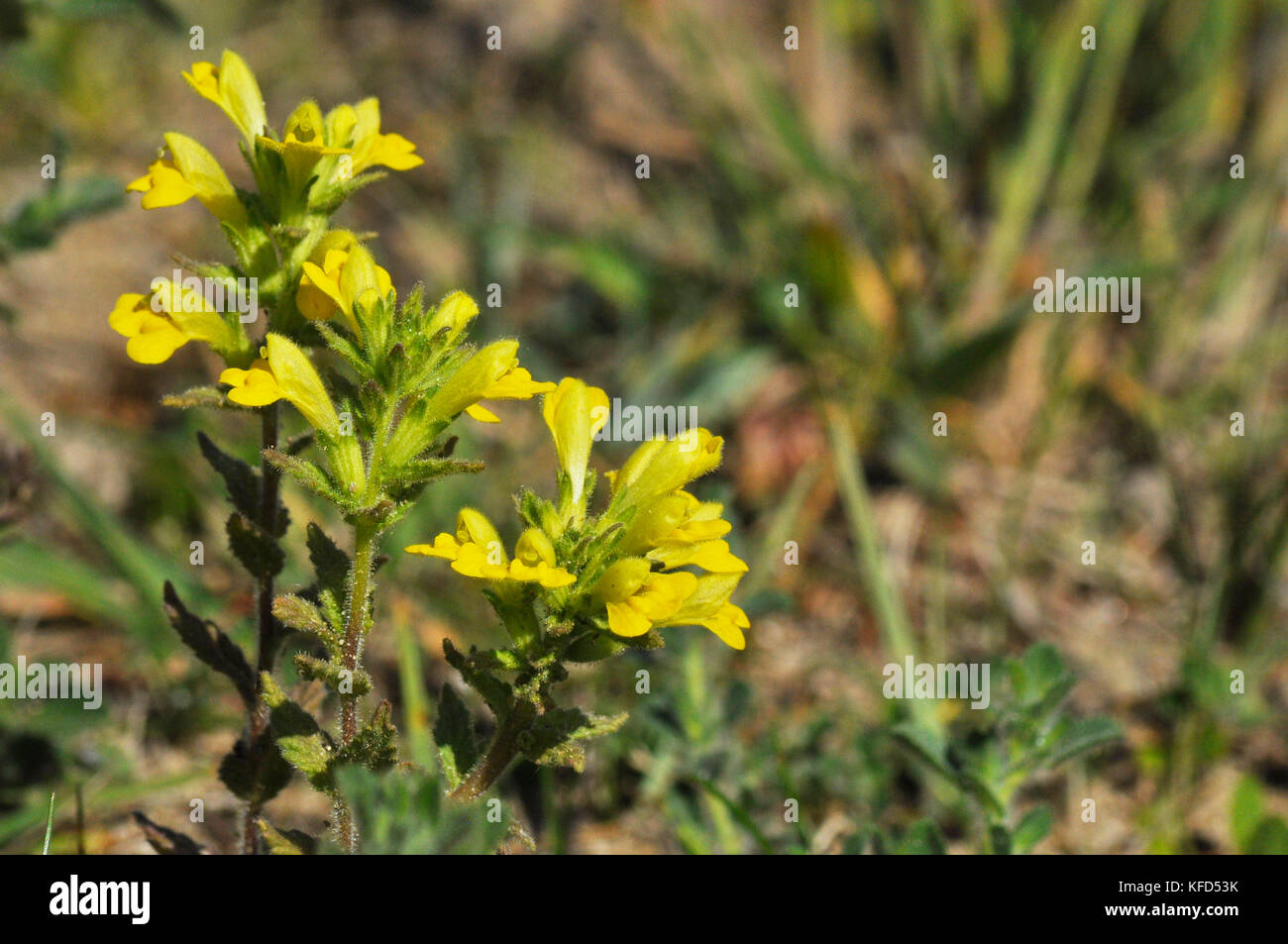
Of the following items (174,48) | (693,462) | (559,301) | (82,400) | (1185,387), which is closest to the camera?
(693,462)

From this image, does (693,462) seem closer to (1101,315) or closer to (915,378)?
(915,378)

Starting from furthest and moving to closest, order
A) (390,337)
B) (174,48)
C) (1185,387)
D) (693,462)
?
(174,48) → (1185,387) → (693,462) → (390,337)

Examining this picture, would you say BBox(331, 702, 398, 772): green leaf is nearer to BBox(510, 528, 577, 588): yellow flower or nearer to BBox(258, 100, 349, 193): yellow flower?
BBox(510, 528, 577, 588): yellow flower

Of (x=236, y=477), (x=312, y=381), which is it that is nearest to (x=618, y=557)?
(x=312, y=381)

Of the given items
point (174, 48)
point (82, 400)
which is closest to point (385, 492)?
point (82, 400)

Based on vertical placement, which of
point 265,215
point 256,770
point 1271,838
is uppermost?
point 265,215

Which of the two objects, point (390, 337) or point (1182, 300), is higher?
point (1182, 300)

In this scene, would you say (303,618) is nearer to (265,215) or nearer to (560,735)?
(560,735)

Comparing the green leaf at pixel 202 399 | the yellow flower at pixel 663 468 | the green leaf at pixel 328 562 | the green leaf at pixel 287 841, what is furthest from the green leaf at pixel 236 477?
the yellow flower at pixel 663 468
